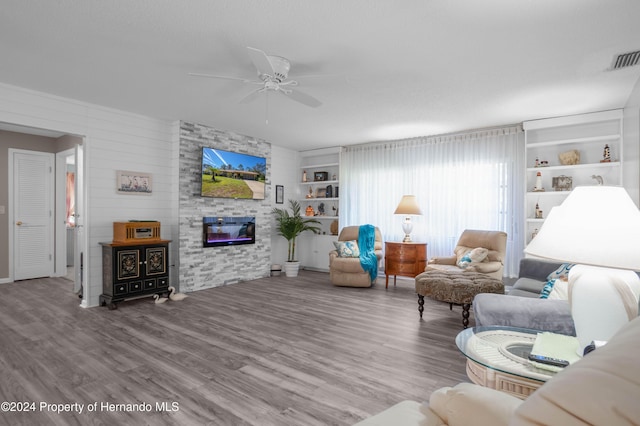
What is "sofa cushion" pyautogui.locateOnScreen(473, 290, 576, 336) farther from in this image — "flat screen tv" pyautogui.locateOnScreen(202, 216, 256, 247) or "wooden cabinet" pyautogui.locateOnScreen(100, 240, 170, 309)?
"flat screen tv" pyautogui.locateOnScreen(202, 216, 256, 247)

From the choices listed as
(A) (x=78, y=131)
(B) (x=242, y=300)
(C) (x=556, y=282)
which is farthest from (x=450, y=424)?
(A) (x=78, y=131)

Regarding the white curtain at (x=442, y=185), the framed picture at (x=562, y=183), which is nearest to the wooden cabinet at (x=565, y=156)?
the framed picture at (x=562, y=183)

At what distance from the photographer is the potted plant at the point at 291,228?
6781 millimetres

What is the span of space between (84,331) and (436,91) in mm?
4482

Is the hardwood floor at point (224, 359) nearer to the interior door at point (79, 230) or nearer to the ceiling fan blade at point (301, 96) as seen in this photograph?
the interior door at point (79, 230)

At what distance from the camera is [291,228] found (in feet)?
22.6

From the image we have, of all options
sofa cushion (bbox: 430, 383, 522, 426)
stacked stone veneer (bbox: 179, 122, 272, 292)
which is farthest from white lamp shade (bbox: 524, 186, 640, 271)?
stacked stone veneer (bbox: 179, 122, 272, 292)

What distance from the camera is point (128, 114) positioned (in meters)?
4.88

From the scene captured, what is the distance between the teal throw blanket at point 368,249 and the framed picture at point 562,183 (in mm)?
2782

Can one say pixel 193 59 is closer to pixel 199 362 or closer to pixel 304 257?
pixel 199 362

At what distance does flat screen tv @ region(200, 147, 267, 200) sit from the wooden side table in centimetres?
263

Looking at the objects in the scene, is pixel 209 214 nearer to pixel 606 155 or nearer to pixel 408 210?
pixel 408 210

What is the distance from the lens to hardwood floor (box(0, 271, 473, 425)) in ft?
7.03

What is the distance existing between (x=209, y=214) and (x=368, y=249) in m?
2.69
